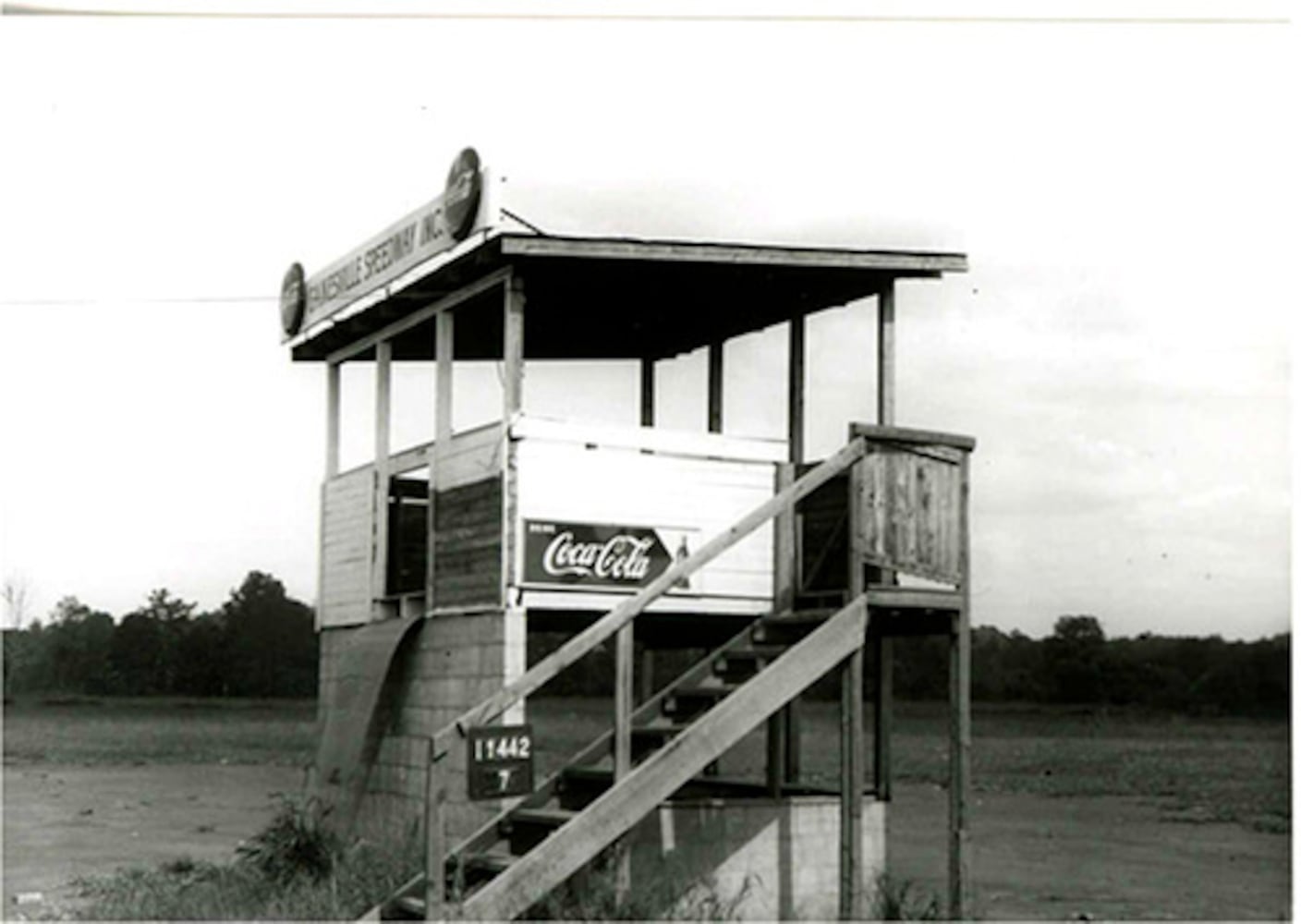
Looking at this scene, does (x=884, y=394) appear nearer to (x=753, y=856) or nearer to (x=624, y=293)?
(x=624, y=293)

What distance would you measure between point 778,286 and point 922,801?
27504 millimetres

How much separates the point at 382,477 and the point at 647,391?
315 cm

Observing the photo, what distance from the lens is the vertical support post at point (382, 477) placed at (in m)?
17.9

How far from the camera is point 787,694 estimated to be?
14102mm

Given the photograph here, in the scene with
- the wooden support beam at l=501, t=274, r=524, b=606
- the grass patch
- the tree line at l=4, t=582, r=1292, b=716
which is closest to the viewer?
the wooden support beam at l=501, t=274, r=524, b=606

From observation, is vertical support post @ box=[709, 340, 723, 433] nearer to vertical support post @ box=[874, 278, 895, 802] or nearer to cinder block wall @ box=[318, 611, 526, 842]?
vertical support post @ box=[874, 278, 895, 802]

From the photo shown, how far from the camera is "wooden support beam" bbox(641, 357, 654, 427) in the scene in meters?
19.2

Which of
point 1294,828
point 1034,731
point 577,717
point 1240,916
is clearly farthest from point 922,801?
point 577,717

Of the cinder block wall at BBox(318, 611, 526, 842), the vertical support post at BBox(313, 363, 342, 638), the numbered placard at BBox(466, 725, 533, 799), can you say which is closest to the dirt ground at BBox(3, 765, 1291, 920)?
the vertical support post at BBox(313, 363, 342, 638)

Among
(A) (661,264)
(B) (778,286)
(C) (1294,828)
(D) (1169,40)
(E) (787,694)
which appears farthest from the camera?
(B) (778,286)

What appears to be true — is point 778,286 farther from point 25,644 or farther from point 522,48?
point 25,644

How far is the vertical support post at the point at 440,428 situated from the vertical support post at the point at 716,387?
3.05m

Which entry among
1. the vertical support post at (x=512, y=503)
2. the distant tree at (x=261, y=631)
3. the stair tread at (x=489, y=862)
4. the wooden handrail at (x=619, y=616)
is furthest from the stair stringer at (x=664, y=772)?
the distant tree at (x=261, y=631)

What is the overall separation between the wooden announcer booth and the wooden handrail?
0.03 m
